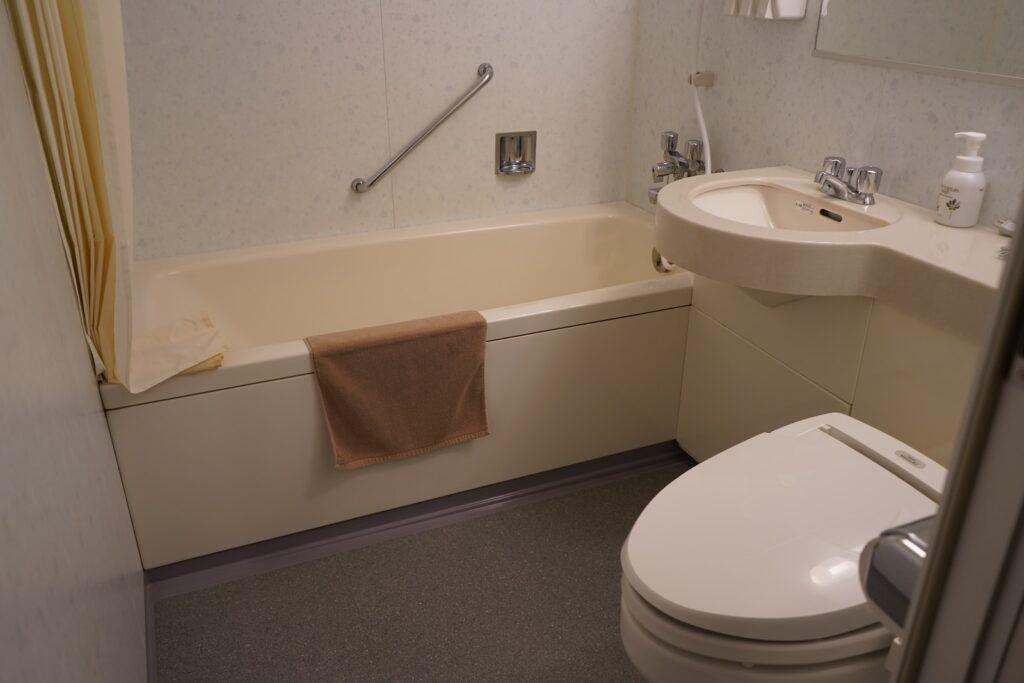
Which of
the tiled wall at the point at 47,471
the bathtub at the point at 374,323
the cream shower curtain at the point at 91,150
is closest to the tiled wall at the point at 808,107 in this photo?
the bathtub at the point at 374,323

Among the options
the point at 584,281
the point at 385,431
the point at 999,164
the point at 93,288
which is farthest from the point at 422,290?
the point at 999,164

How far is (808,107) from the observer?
195 centimetres

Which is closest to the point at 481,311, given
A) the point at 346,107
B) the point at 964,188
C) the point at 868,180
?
the point at 346,107

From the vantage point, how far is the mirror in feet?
4.83

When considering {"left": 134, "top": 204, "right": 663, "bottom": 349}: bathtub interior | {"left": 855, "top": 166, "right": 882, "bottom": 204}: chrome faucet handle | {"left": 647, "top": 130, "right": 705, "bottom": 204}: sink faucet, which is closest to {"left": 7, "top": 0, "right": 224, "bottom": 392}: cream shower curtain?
{"left": 134, "top": 204, "right": 663, "bottom": 349}: bathtub interior

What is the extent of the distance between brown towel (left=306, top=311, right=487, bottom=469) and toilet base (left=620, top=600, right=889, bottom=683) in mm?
867

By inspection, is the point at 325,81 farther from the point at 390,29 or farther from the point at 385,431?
the point at 385,431

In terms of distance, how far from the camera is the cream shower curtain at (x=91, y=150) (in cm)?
132

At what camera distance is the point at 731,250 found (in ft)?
5.01

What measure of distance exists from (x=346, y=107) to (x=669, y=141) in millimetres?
934

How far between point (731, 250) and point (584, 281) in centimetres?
120

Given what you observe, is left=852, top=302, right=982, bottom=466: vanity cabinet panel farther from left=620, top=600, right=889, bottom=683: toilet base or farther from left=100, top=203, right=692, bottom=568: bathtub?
left=100, top=203, right=692, bottom=568: bathtub

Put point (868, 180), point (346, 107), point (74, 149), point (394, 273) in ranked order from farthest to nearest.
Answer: point (394, 273)
point (346, 107)
point (868, 180)
point (74, 149)

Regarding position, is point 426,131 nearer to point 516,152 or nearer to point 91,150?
point 516,152
